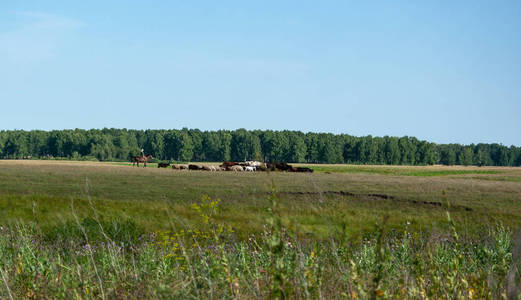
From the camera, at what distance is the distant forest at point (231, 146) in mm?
161500

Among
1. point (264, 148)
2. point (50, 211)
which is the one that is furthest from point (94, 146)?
point (50, 211)

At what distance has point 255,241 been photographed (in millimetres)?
7379

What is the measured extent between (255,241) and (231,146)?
161332mm

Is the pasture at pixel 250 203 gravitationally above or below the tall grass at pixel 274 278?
below

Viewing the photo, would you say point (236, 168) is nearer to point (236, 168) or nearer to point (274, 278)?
point (236, 168)

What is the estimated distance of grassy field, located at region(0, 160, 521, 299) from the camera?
4.36m

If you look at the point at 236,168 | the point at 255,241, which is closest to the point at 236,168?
the point at 236,168

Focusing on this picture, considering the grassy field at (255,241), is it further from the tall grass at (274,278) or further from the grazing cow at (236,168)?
the grazing cow at (236,168)

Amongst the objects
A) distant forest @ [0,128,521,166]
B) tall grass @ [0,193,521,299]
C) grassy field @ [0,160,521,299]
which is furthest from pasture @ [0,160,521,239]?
distant forest @ [0,128,521,166]

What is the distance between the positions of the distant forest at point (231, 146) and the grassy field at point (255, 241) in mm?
119903

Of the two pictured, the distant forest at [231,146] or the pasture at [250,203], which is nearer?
the pasture at [250,203]

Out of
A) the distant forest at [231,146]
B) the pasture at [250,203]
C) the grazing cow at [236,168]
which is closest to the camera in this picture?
the pasture at [250,203]

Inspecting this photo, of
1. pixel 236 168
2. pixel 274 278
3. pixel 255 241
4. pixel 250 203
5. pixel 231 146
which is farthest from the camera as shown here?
pixel 231 146

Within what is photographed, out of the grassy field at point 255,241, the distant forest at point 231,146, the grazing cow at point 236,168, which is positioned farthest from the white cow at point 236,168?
the distant forest at point 231,146
